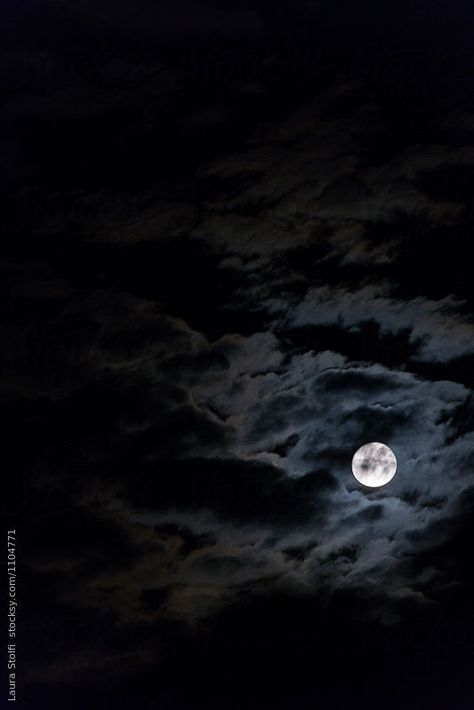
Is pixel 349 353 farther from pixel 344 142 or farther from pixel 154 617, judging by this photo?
pixel 154 617

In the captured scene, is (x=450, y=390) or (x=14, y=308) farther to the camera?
(x=450, y=390)

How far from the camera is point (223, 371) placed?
3.34m

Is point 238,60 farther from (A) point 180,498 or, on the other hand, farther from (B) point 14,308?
(A) point 180,498

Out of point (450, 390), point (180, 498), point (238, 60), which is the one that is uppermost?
point (238, 60)

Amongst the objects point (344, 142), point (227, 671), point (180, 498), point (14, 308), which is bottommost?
point (227, 671)

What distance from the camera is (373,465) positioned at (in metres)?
3.40

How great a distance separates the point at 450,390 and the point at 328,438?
51 cm

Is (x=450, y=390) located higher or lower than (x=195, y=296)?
lower

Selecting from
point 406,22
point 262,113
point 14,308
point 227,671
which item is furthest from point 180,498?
point 406,22

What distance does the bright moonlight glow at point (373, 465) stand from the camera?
134 inches

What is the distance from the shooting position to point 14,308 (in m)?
3.29

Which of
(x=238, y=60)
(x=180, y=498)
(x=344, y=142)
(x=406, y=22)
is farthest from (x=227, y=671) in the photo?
(x=406, y=22)

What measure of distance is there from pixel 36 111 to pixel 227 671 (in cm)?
212

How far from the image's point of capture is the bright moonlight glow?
11.1 ft
